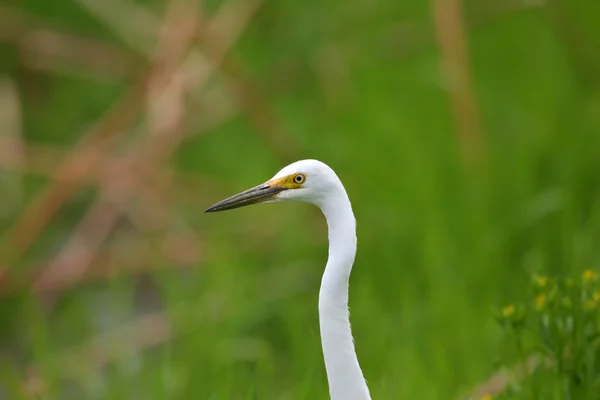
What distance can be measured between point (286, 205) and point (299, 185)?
2.96 meters

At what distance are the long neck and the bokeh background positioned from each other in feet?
1.39

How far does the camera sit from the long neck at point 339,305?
72.4 inches

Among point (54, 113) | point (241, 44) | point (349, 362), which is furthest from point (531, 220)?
point (54, 113)

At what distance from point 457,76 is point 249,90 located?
104cm

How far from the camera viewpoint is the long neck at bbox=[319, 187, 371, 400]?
6.03 ft

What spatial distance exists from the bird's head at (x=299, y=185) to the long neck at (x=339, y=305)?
25 millimetres

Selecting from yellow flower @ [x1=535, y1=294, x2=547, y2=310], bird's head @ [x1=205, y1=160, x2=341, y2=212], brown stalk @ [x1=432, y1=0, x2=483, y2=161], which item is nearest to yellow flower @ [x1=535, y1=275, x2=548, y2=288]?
yellow flower @ [x1=535, y1=294, x2=547, y2=310]

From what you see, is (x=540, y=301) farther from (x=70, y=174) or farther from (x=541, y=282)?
(x=70, y=174)

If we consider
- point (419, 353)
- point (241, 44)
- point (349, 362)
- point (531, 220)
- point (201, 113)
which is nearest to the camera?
point (349, 362)

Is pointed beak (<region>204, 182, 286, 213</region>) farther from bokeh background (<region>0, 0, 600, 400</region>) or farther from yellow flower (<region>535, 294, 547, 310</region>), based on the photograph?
yellow flower (<region>535, 294, 547, 310</region>)

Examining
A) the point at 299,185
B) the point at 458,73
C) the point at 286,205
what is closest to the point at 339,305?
the point at 299,185

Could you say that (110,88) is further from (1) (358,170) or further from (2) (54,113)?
(1) (358,170)

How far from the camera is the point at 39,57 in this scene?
20.3 ft

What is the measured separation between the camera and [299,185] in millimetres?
1904
